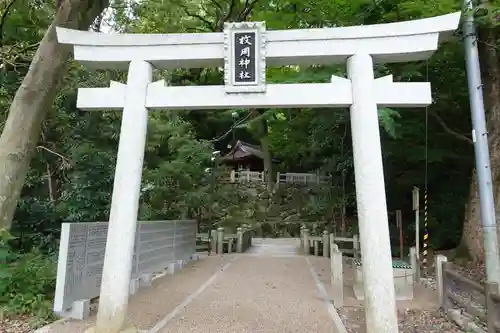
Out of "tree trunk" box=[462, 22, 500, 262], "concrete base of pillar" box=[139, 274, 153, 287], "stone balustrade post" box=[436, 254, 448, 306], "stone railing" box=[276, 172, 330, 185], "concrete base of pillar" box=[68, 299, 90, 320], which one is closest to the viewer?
"concrete base of pillar" box=[68, 299, 90, 320]

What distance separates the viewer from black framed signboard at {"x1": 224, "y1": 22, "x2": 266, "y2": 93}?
6.08 m

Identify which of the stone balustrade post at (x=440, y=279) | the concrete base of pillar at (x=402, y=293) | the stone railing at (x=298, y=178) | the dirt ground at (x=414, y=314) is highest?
the stone railing at (x=298, y=178)

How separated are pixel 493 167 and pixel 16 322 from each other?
1029cm

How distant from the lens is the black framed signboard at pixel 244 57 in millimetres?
6082

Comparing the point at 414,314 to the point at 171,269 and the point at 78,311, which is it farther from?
the point at 171,269

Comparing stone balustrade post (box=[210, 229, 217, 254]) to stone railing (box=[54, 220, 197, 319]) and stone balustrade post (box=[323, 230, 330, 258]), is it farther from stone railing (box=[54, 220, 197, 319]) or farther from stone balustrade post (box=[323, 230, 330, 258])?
stone railing (box=[54, 220, 197, 319])

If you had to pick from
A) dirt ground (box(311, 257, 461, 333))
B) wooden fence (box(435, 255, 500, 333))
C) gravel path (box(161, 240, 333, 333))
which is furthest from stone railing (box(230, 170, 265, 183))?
wooden fence (box(435, 255, 500, 333))

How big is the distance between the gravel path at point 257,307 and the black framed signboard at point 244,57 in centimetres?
346

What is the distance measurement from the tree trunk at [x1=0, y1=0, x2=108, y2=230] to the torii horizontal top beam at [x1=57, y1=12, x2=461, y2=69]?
2068 mm

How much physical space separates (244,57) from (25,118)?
4618 mm

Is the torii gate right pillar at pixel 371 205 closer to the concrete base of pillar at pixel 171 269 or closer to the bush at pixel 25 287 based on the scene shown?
the bush at pixel 25 287

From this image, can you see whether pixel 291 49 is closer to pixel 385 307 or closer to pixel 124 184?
pixel 124 184

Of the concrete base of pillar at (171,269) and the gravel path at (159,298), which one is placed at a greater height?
the concrete base of pillar at (171,269)

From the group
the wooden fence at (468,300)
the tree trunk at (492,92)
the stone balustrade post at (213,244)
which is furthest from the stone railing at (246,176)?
the wooden fence at (468,300)
